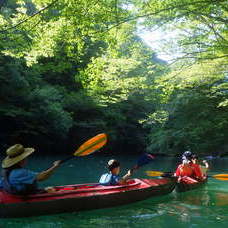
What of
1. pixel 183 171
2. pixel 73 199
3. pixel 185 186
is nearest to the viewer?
pixel 73 199

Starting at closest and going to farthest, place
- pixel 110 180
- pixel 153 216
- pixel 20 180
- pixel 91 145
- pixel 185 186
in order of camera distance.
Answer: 1. pixel 20 180
2. pixel 153 216
3. pixel 91 145
4. pixel 110 180
5. pixel 185 186

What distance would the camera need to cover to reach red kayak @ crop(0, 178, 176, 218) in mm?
5680

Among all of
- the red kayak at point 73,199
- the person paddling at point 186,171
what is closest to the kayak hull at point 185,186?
the person paddling at point 186,171

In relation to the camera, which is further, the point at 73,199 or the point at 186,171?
the point at 186,171

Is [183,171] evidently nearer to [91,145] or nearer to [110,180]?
[110,180]

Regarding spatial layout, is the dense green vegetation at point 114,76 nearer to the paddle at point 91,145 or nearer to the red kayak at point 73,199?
the paddle at point 91,145

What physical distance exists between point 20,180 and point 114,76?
16.3 ft

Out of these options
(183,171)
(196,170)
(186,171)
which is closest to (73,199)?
(183,171)

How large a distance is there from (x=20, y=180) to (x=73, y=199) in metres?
1.07

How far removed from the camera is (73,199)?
616 cm

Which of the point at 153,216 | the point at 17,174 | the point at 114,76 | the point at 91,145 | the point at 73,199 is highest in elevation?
the point at 114,76

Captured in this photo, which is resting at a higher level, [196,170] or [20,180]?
[196,170]

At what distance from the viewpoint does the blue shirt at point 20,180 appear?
564cm

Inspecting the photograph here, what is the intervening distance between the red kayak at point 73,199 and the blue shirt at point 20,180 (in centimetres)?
13
